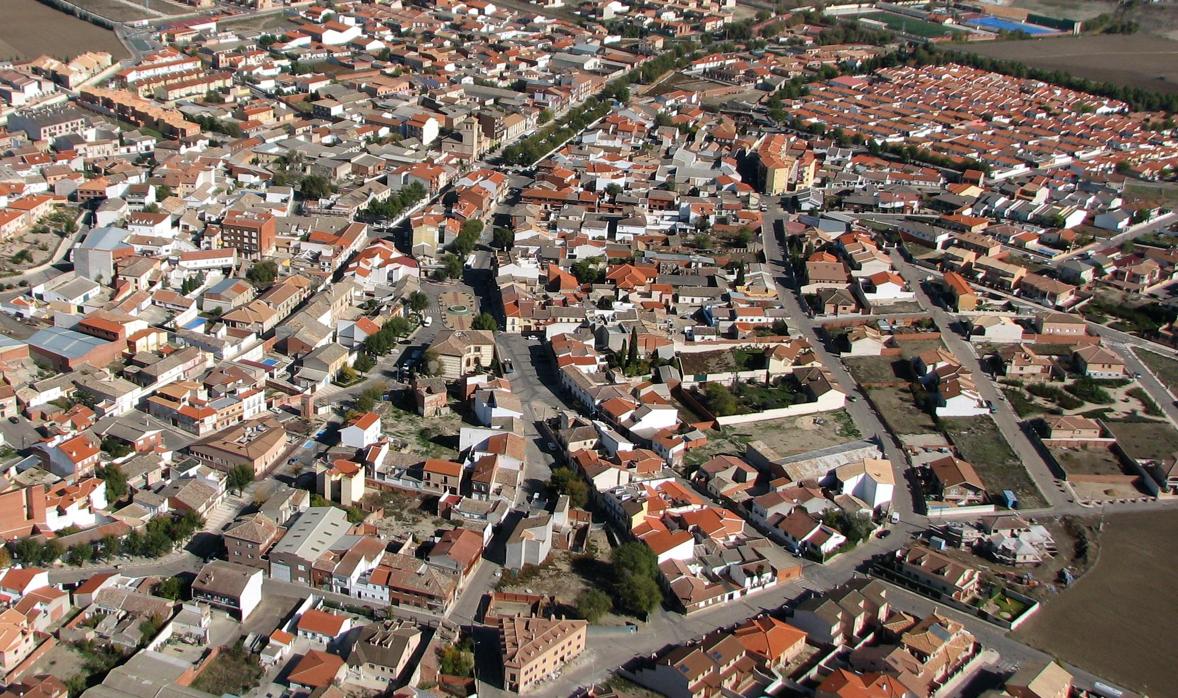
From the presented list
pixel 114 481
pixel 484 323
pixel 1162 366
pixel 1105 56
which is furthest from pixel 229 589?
pixel 1105 56

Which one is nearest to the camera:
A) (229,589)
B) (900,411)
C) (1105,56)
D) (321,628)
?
(321,628)

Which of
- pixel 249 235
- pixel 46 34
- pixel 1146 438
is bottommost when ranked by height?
pixel 1146 438

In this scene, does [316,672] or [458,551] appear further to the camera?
[458,551]

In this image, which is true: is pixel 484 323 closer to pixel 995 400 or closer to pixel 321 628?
pixel 321 628

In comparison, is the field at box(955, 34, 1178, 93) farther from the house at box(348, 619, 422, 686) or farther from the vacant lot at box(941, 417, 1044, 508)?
the house at box(348, 619, 422, 686)

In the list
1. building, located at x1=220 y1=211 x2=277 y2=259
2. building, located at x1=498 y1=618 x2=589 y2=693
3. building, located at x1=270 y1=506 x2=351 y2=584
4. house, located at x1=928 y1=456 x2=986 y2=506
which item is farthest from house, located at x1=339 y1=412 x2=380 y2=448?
house, located at x1=928 y1=456 x2=986 y2=506

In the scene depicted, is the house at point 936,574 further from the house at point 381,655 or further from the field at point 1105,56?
the field at point 1105,56
